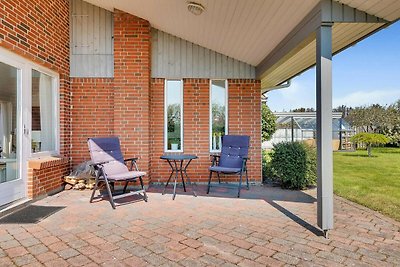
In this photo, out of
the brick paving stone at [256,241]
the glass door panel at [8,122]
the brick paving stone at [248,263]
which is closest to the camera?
the brick paving stone at [248,263]

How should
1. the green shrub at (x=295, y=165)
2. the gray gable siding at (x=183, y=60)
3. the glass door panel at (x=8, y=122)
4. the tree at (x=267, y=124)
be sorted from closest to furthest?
the glass door panel at (x=8, y=122) < the green shrub at (x=295, y=165) < the gray gable siding at (x=183, y=60) < the tree at (x=267, y=124)

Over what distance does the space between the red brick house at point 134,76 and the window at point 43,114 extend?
0.02m

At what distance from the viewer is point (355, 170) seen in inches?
347

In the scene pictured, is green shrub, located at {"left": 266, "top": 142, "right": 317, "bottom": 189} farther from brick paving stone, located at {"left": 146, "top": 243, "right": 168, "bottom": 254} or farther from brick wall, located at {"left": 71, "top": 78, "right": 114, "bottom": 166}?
brick paving stone, located at {"left": 146, "top": 243, "right": 168, "bottom": 254}

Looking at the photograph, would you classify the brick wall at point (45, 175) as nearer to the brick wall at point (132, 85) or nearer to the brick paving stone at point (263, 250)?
the brick wall at point (132, 85)

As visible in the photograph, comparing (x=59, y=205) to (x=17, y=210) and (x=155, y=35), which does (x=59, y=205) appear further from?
(x=155, y=35)

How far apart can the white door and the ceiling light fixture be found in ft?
9.12

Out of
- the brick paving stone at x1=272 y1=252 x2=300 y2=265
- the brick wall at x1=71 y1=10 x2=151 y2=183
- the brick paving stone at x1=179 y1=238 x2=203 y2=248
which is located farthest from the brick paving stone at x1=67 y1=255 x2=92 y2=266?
the brick wall at x1=71 y1=10 x2=151 y2=183

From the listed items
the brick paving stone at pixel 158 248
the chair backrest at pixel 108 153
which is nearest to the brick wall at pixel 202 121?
the chair backrest at pixel 108 153

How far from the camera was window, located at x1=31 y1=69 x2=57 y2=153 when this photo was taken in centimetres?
514

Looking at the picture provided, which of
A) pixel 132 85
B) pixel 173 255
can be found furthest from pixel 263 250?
pixel 132 85

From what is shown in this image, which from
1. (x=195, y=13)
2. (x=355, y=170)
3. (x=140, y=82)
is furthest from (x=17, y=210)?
(x=355, y=170)

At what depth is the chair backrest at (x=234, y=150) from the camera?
19.5 ft

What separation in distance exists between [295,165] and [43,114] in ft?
16.2
